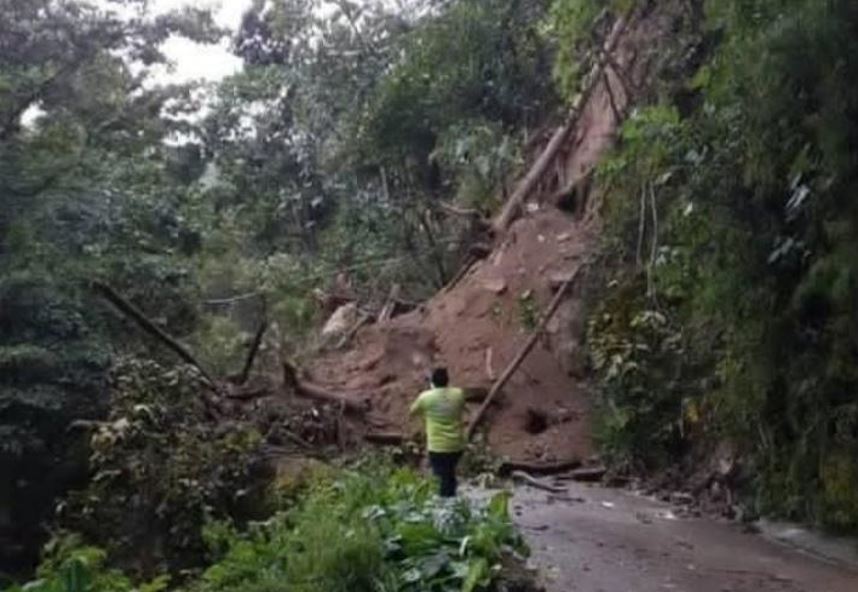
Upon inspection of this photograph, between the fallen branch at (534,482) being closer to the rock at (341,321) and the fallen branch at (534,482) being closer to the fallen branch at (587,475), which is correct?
the fallen branch at (587,475)

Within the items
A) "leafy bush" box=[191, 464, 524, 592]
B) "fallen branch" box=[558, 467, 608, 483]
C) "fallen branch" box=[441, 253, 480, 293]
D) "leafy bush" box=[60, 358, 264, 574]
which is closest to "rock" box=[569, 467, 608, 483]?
"fallen branch" box=[558, 467, 608, 483]

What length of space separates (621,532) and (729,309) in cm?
221

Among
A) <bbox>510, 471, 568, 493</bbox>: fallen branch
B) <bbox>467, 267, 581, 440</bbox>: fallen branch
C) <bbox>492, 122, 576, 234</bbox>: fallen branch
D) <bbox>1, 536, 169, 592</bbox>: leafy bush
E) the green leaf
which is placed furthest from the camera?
<bbox>492, 122, 576, 234</bbox>: fallen branch

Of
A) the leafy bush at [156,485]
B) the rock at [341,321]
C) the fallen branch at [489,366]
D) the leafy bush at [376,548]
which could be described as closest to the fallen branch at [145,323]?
the leafy bush at [156,485]

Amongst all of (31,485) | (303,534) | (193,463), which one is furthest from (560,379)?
(303,534)

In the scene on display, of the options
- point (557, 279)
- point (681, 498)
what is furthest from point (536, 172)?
point (681, 498)

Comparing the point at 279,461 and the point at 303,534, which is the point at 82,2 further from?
the point at 303,534

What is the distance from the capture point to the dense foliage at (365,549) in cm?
750

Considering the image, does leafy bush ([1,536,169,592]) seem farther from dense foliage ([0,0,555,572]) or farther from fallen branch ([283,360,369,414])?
fallen branch ([283,360,369,414])

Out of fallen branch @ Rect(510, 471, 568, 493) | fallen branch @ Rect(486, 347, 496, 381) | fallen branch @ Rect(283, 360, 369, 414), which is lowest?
fallen branch @ Rect(510, 471, 568, 493)

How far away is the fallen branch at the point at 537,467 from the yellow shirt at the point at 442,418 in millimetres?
3827

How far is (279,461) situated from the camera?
14195mm

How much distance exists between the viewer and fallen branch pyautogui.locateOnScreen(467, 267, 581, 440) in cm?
1625

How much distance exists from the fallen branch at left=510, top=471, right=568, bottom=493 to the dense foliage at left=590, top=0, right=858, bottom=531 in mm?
1650
